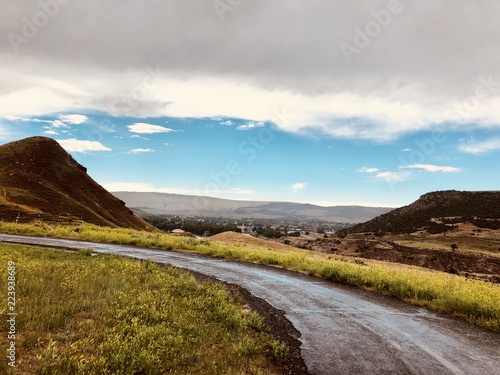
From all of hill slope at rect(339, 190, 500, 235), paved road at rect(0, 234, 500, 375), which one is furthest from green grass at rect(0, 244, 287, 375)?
hill slope at rect(339, 190, 500, 235)

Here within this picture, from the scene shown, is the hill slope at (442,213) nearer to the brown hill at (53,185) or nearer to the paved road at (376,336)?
the brown hill at (53,185)

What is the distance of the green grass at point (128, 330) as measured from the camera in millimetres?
5387

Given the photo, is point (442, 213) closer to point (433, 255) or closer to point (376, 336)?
point (433, 255)

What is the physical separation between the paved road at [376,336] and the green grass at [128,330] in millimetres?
1147

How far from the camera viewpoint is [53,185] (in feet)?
287

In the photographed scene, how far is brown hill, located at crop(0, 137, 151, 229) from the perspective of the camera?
71.5 meters

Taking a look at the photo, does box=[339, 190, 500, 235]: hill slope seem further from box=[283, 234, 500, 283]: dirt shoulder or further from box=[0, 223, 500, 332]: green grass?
box=[0, 223, 500, 332]: green grass

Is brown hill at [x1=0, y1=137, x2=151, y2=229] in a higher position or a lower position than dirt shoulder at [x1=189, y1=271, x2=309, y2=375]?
higher

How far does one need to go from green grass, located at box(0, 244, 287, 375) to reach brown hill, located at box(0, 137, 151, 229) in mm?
61182

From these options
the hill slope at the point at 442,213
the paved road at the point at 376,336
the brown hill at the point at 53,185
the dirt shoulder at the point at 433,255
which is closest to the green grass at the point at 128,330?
the paved road at the point at 376,336

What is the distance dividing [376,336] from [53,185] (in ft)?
320

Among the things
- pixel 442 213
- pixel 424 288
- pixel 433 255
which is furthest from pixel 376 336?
pixel 442 213

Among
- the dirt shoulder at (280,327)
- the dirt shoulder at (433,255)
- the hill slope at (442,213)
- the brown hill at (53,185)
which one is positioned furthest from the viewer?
the hill slope at (442,213)

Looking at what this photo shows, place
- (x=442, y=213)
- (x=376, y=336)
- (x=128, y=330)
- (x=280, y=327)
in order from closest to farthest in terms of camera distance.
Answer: (x=128, y=330), (x=376, y=336), (x=280, y=327), (x=442, y=213)
